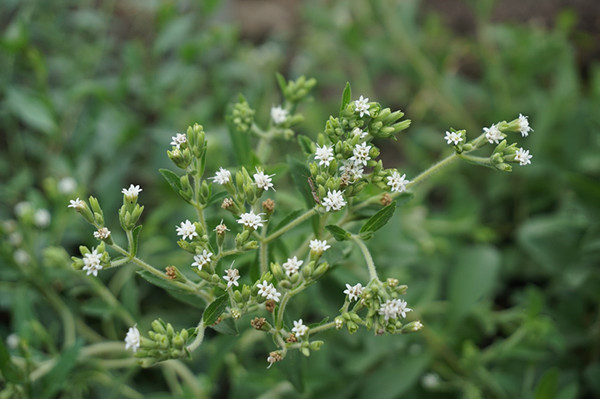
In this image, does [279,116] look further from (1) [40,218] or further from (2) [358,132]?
(1) [40,218]

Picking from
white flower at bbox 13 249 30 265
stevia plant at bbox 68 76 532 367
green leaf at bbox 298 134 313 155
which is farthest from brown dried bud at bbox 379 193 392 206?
white flower at bbox 13 249 30 265

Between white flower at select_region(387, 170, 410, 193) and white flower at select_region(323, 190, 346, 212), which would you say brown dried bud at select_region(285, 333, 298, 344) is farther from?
white flower at select_region(387, 170, 410, 193)

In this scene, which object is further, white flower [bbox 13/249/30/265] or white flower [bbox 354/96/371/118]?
white flower [bbox 13/249/30/265]

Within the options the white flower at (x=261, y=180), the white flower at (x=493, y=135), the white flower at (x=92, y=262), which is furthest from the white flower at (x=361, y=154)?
the white flower at (x=92, y=262)

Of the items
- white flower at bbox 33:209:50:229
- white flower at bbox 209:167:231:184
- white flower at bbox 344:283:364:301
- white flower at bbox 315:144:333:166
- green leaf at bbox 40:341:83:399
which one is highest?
white flower at bbox 33:209:50:229

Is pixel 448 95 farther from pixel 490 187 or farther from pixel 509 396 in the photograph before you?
pixel 509 396

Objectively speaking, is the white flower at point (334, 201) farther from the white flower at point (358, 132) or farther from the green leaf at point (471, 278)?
the green leaf at point (471, 278)

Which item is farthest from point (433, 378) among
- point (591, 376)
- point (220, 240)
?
point (220, 240)
